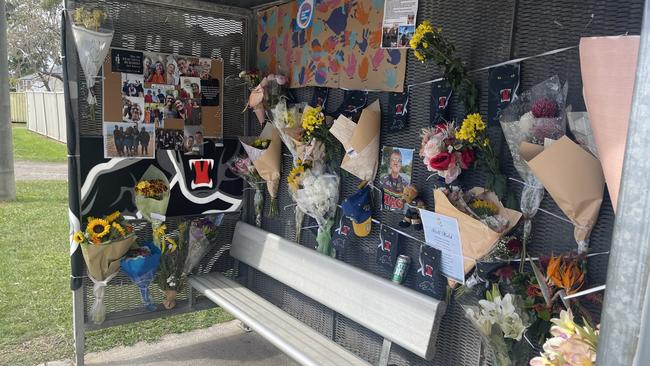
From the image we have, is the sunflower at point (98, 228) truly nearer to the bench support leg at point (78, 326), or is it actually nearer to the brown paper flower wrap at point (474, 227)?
the bench support leg at point (78, 326)

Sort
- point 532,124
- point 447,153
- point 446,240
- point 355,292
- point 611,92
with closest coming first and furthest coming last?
1. point 611,92
2. point 532,124
3. point 447,153
4. point 446,240
5. point 355,292

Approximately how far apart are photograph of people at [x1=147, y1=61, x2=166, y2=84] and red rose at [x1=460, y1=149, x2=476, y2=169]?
2401 mm

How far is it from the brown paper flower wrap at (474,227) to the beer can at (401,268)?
1.38 ft

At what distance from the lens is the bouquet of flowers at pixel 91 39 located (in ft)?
10.9

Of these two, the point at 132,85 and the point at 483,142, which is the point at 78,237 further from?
the point at 483,142

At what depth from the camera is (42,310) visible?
14.2 ft

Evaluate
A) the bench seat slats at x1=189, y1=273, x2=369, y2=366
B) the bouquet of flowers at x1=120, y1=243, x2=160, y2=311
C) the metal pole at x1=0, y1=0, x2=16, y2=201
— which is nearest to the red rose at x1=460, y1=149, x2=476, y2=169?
the bench seat slats at x1=189, y1=273, x2=369, y2=366

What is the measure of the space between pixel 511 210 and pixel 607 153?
71cm

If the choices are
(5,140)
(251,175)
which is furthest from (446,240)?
(5,140)

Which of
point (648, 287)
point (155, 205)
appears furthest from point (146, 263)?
point (648, 287)

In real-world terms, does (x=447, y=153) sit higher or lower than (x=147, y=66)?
lower

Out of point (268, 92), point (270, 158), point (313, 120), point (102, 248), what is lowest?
point (102, 248)

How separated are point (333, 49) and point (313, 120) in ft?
1.57

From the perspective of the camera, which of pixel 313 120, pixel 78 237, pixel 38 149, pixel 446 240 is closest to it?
pixel 446 240
